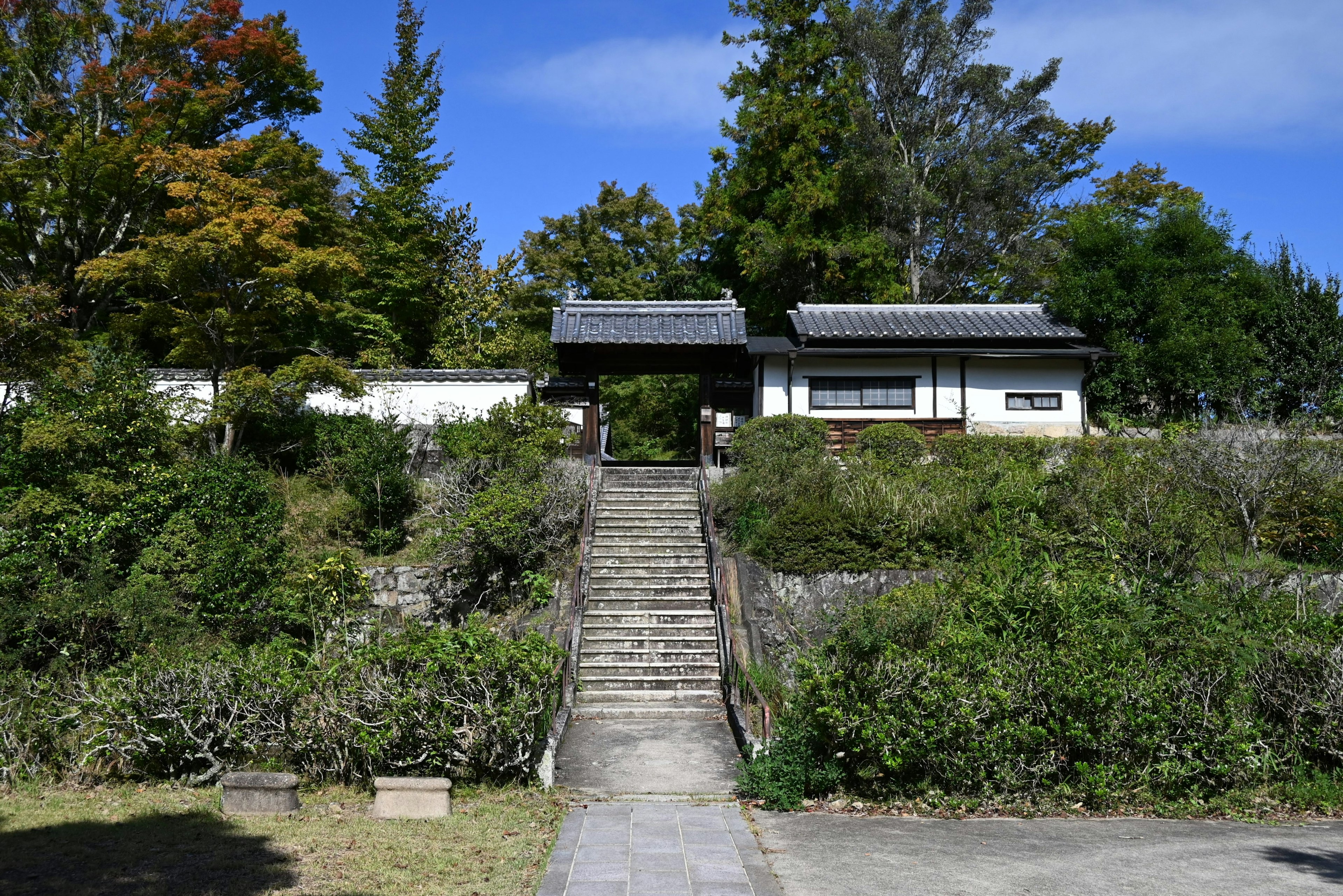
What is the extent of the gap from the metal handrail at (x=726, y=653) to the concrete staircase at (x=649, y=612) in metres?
0.13

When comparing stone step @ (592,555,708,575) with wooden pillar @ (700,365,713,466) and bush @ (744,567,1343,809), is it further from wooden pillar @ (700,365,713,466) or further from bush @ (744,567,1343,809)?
bush @ (744,567,1343,809)

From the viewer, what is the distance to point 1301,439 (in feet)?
45.8

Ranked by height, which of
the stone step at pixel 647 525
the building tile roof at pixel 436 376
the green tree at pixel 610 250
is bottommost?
the stone step at pixel 647 525

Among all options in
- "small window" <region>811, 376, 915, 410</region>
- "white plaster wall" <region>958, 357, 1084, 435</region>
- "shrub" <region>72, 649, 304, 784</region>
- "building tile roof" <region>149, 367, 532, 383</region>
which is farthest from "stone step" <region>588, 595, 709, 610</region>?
"white plaster wall" <region>958, 357, 1084, 435</region>

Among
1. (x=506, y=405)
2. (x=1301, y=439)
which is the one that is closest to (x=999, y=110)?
(x=1301, y=439)

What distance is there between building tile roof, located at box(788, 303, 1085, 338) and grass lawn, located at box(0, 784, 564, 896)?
1551 cm

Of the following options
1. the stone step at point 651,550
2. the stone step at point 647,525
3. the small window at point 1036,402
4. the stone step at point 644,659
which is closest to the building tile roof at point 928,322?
the small window at point 1036,402

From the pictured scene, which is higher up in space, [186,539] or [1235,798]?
[186,539]

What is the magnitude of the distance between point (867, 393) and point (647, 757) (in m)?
13.7

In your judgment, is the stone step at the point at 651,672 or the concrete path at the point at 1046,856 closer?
the concrete path at the point at 1046,856

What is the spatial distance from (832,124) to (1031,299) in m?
8.51

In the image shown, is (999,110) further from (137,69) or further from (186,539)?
(186,539)

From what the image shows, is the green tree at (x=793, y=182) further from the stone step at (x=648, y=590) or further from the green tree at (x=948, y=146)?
the stone step at (x=648, y=590)

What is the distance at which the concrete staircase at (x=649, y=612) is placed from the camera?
11891 mm
